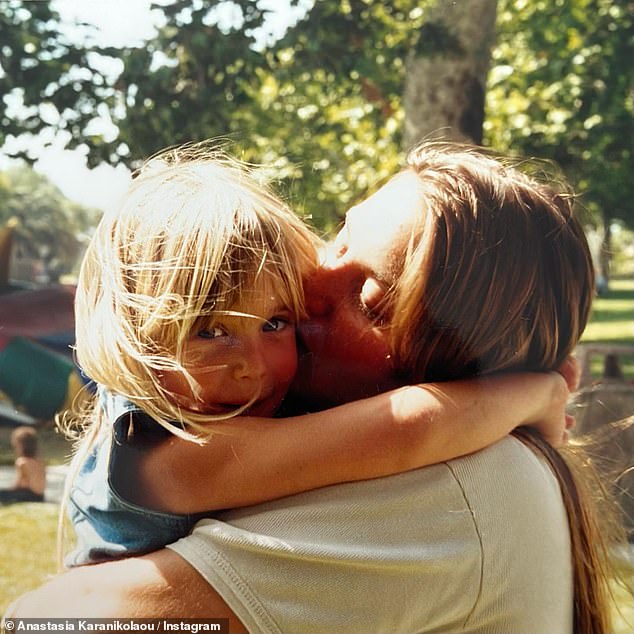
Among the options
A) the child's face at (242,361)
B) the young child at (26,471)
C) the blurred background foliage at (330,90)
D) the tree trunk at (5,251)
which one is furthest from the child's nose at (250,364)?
the tree trunk at (5,251)

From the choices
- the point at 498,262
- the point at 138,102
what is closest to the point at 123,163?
the point at 138,102

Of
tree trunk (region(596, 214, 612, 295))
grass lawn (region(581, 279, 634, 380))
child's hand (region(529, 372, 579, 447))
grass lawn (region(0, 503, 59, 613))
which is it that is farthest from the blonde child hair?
grass lawn (region(0, 503, 59, 613))

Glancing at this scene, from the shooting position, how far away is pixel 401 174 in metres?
0.86

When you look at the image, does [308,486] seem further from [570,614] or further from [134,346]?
[570,614]

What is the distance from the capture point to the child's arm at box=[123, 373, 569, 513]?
2.33 ft

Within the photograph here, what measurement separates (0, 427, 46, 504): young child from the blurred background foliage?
2.20 feet

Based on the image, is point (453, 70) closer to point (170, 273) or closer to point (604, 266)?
point (604, 266)

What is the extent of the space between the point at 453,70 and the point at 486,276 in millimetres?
743

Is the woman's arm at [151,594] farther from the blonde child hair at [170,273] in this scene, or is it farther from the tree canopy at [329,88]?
the tree canopy at [329,88]

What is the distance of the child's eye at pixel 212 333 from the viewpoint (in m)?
0.72

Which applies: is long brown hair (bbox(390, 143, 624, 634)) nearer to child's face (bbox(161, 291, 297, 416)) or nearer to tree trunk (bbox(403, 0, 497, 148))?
child's face (bbox(161, 291, 297, 416))

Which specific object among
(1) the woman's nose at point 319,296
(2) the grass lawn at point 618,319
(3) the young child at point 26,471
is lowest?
(3) the young child at point 26,471

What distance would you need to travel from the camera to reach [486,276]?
779 mm

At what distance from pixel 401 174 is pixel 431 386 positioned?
0.73 feet
